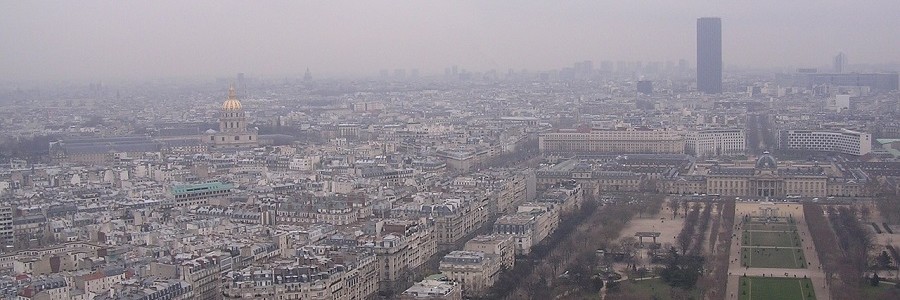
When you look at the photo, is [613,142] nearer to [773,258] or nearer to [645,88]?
[773,258]

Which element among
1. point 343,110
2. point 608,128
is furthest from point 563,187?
point 343,110

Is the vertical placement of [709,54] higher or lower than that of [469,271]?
higher

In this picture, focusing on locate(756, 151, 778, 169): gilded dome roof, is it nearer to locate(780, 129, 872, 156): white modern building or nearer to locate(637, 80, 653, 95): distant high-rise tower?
locate(780, 129, 872, 156): white modern building

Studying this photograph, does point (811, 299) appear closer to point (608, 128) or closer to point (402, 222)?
point (402, 222)

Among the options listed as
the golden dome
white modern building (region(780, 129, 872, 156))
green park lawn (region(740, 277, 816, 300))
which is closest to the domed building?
the golden dome

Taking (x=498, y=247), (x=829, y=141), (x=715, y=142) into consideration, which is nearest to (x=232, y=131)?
(x=715, y=142)

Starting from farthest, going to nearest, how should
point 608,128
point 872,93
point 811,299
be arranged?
point 872,93, point 608,128, point 811,299

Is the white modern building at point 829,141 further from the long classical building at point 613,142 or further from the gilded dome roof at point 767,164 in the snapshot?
the gilded dome roof at point 767,164
